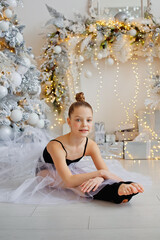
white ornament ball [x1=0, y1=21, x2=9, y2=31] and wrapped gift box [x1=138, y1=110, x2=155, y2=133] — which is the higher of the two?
white ornament ball [x1=0, y1=21, x2=9, y2=31]

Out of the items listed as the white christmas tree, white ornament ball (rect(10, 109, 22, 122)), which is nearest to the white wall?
the white christmas tree

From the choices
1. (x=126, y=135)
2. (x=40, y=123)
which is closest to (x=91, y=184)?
(x=40, y=123)

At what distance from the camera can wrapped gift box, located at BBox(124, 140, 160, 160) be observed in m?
3.38

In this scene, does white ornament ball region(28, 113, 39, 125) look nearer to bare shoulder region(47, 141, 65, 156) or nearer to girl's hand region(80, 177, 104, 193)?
bare shoulder region(47, 141, 65, 156)

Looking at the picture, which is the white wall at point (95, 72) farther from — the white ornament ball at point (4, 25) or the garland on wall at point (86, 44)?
the white ornament ball at point (4, 25)

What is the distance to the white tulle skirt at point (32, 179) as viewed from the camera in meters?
1.79

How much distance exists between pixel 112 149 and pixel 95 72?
3.68ft

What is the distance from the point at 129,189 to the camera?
5.18ft

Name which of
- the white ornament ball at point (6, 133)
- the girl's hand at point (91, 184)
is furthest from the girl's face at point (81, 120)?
the white ornament ball at point (6, 133)

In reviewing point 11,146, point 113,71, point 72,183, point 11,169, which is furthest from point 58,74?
point 72,183

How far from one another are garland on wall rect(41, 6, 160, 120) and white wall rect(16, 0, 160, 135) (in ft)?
0.74

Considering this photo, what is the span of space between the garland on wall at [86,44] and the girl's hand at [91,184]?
2.02 m

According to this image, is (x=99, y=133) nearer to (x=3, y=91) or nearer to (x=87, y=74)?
(x=87, y=74)

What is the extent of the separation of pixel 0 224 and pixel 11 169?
75 centimetres
